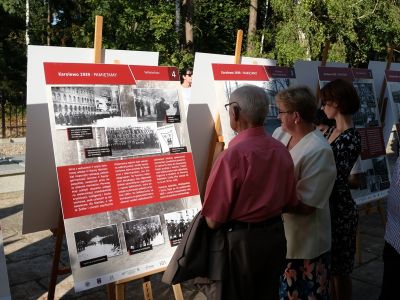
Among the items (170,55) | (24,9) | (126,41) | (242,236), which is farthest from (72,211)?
(24,9)

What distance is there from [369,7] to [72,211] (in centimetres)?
1323

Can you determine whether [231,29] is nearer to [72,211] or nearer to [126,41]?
[126,41]

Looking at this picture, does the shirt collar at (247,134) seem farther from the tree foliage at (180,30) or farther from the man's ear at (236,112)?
the tree foliage at (180,30)

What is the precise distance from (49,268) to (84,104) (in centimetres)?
209

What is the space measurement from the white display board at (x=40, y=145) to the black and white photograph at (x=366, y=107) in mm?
2693

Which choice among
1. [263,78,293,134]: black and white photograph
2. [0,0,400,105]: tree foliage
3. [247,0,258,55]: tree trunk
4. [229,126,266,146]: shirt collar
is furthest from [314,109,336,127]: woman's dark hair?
[247,0,258,55]: tree trunk

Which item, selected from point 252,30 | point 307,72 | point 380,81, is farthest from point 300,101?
point 252,30

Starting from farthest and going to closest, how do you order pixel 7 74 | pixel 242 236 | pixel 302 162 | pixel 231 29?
pixel 231 29 < pixel 7 74 < pixel 302 162 < pixel 242 236

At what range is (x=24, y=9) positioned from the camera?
16000 millimetres

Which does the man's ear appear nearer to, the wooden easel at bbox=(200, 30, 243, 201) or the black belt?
the black belt

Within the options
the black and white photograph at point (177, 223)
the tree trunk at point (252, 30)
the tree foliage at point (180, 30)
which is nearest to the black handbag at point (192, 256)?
the black and white photograph at point (177, 223)

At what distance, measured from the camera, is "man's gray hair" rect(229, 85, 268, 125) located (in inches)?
77.1

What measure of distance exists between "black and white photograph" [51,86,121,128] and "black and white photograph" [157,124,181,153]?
0.32 metres

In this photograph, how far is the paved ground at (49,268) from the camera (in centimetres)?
358
